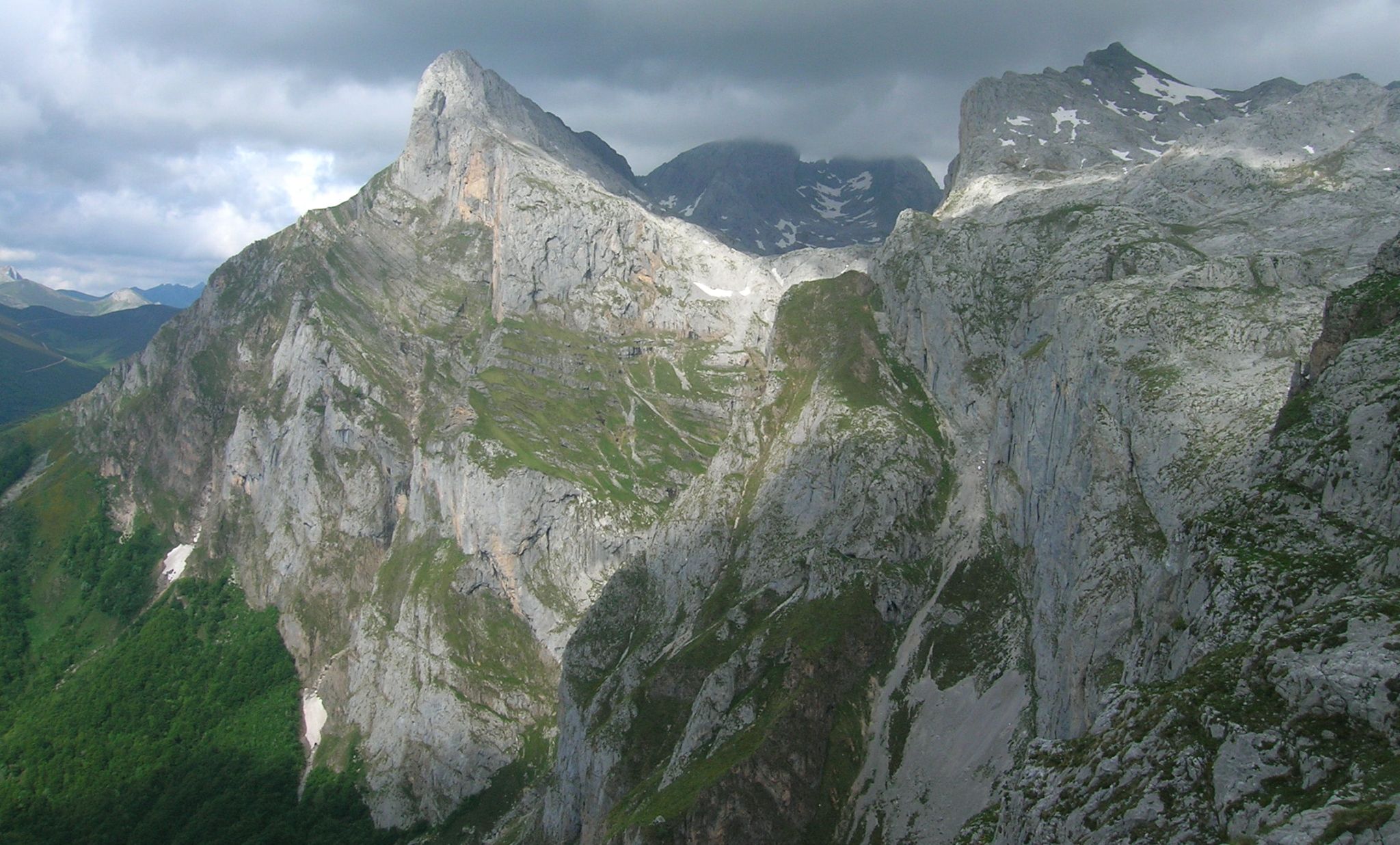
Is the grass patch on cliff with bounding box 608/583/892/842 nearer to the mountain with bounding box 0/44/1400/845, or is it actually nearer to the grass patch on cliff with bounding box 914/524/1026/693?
the mountain with bounding box 0/44/1400/845

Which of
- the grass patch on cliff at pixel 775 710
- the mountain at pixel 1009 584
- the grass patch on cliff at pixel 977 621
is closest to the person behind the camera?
the mountain at pixel 1009 584

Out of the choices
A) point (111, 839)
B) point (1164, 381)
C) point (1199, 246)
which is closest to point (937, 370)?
point (1199, 246)

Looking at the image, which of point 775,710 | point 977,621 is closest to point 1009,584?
point 977,621

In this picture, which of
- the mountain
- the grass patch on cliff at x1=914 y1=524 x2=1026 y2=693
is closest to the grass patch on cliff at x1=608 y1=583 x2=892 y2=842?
the mountain

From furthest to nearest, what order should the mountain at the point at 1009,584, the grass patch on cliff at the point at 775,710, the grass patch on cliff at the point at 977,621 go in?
the grass patch on cliff at the point at 977,621
the grass patch on cliff at the point at 775,710
the mountain at the point at 1009,584

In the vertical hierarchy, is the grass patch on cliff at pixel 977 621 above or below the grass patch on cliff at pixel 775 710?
above

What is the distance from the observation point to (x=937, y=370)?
494 feet

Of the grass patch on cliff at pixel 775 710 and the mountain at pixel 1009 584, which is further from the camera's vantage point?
the grass patch on cliff at pixel 775 710

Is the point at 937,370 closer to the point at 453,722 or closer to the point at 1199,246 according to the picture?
the point at 1199,246

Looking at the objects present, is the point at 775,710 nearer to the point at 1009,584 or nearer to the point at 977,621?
the point at 977,621

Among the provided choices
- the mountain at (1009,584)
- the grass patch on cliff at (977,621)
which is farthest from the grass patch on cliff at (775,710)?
the grass patch on cliff at (977,621)

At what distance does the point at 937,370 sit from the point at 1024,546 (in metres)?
47.0

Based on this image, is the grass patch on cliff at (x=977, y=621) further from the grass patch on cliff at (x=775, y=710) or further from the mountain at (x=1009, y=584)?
the grass patch on cliff at (x=775, y=710)

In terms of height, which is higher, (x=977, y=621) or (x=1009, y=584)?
(x=1009, y=584)
